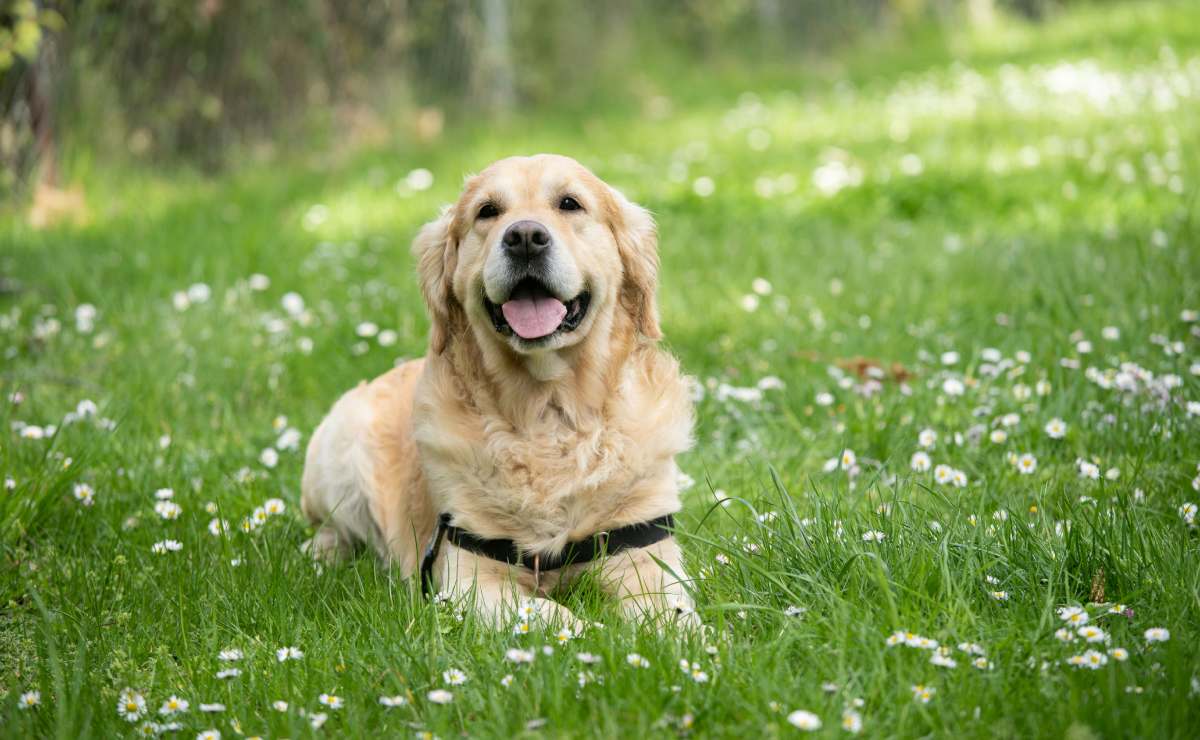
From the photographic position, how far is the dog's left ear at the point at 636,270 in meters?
3.36

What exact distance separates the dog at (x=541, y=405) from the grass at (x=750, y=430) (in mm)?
161

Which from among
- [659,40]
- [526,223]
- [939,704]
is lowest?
[939,704]

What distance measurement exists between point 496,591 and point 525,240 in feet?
3.08

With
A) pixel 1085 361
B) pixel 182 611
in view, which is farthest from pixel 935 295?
pixel 182 611

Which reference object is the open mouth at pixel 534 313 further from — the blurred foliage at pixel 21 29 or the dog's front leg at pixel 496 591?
the blurred foliage at pixel 21 29

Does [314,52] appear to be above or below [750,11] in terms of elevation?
below

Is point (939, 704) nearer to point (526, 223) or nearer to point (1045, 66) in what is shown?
point (526, 223)

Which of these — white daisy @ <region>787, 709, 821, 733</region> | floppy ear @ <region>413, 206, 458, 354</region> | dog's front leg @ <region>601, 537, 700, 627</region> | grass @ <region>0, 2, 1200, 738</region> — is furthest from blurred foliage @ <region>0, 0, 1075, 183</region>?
white daisy @ <region>787, 709, 821, 733</region>

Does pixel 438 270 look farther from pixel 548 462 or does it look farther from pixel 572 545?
pixel 572 545

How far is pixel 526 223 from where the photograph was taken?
9.80 feet

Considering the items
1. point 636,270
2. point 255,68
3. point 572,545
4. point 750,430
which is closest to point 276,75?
point 255,68

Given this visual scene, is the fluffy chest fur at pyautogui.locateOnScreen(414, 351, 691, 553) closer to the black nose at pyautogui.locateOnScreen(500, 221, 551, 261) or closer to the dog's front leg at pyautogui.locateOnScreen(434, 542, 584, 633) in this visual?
the dog's front leg at pyautogui.locateOnScreen(434, 542, 584, 633)

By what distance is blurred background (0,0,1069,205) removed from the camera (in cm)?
704

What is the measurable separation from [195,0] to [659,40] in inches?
318
